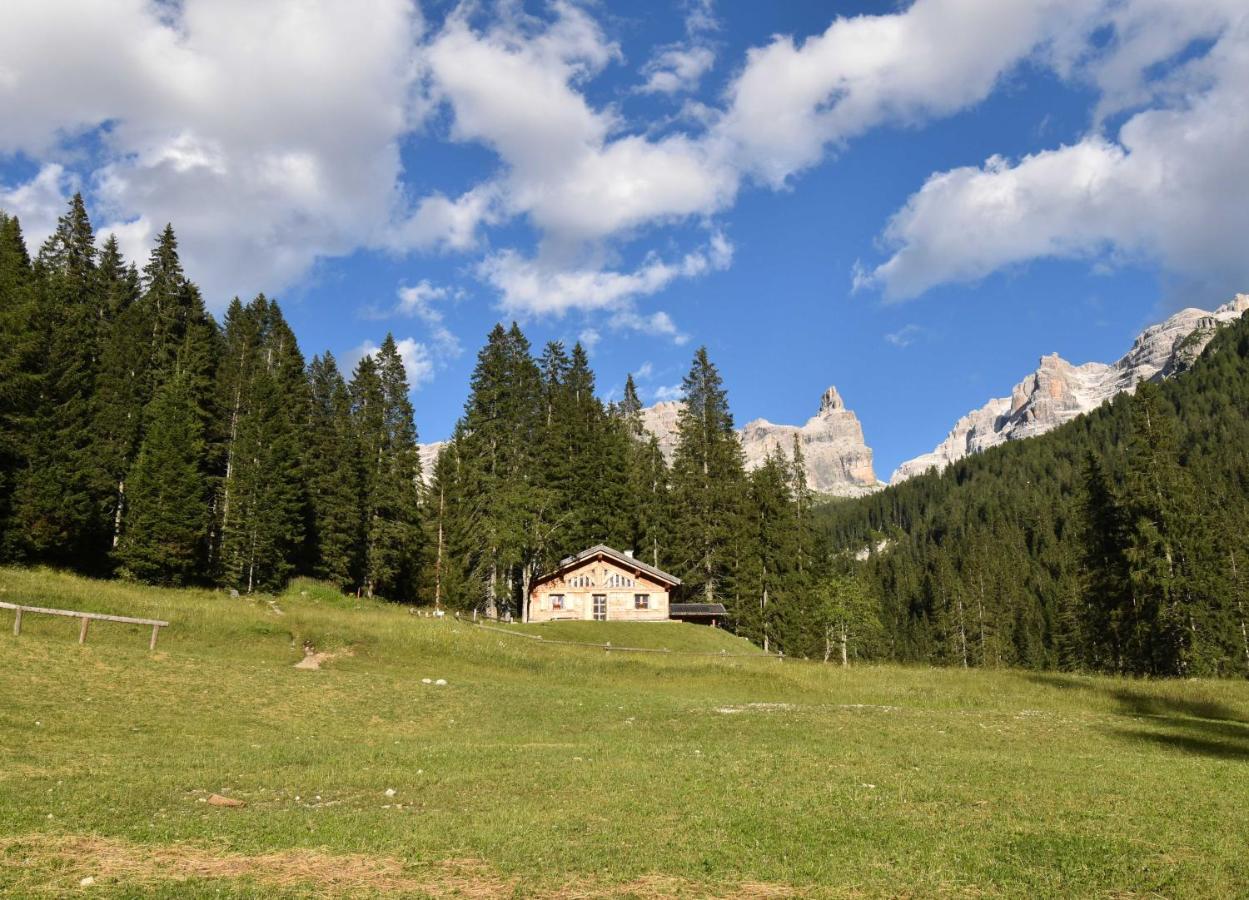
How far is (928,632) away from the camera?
148125 millimetres

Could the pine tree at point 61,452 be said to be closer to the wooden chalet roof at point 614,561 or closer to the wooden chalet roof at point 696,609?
the wooden chalet roof at point 614,561

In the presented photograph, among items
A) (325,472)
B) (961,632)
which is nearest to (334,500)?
(325,472)

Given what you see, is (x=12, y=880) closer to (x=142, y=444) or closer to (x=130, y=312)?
(x=142, y=444)

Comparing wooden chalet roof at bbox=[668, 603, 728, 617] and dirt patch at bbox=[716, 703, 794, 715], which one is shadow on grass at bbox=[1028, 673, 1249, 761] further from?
wooden chalet roof at bbox=[668, 603, 728, 617]

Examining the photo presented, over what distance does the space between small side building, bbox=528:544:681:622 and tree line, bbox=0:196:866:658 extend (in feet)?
12.3

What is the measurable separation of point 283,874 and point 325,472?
231 feet

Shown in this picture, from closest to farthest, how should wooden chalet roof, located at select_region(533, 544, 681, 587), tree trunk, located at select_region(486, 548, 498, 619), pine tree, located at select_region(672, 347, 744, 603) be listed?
1. tree trunk, located at select_region(486, 548, 498, 619)
2. wooden chalet roof, located at select_region(533, 544, 681, 587)
3. pine tree, located at select_region(672, 347, 744, 603)

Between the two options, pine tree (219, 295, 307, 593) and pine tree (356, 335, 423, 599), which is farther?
pine tree (356, 335, 423, 599)

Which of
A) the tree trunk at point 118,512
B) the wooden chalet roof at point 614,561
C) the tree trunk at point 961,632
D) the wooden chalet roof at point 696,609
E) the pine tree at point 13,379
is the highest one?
the pine tree at point 13,379

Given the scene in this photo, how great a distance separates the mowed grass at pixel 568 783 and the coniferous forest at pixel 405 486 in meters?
16.4

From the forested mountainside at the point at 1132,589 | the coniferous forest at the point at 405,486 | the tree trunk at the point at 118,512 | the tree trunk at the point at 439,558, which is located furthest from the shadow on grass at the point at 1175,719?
the tree trunk at the point at 118,512

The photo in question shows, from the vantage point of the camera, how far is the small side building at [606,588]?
221 feet

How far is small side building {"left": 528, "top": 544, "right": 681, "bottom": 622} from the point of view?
221 ft

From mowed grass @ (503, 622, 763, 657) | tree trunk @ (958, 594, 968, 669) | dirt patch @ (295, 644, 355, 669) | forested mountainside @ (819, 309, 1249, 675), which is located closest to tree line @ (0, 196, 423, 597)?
dirt patch @ (295, 644, 355, 669)
